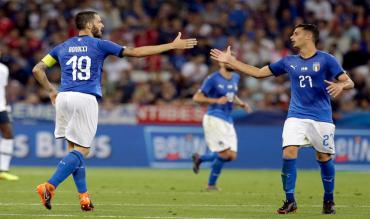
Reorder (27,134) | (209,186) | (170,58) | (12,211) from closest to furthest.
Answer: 1. (12,211)
2. (209,186)
3. (27,134)
4. (170,58)

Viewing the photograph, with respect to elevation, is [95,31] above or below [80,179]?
above

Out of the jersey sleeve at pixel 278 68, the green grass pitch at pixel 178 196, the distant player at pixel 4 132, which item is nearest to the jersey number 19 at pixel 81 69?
the green grass pitch at pixel 178 196

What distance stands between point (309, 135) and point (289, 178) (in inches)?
24.3

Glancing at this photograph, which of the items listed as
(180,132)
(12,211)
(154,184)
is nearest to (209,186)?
(154,184)

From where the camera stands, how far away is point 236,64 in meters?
12.9

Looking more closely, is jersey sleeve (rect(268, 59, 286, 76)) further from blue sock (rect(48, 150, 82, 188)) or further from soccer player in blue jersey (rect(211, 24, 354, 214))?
blue sock (rect(48, 150, 82, 188))

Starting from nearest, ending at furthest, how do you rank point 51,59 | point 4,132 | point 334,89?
point 334,89, point 51,59, point 4,132

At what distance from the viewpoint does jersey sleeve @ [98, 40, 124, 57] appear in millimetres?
12484

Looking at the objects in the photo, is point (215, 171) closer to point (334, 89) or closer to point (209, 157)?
point (209, 157)

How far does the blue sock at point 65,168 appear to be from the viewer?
40.1ft

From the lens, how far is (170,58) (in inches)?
1129

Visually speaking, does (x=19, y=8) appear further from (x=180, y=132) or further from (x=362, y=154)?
(x=362, y=154)

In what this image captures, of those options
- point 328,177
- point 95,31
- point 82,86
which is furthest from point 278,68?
point 82,86

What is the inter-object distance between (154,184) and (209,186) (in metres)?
1.52
